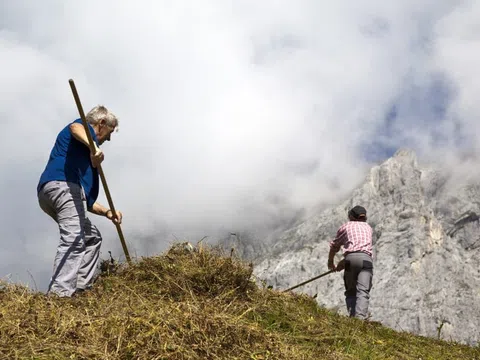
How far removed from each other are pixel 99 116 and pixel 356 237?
22.1ft

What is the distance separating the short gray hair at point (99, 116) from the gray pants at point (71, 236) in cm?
111

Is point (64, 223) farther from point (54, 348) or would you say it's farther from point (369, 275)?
point (369, 275)

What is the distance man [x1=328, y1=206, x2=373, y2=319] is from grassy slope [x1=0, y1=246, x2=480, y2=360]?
106 inches

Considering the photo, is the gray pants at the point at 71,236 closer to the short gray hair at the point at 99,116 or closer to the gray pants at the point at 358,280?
the short gray hair at the point at 99,116

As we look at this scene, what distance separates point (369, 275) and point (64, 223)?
727cm

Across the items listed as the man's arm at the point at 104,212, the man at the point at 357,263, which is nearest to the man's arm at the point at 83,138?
the man's arm at the point at 104,212

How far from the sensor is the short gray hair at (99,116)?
9234 mm

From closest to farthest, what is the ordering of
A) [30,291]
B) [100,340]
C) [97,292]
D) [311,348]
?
[100,340] → [311,348] → [30,291] → [97,292]

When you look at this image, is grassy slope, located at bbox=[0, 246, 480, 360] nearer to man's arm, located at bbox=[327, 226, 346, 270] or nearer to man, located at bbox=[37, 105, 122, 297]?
man, located at bbox=[37, 105, 122, 297]

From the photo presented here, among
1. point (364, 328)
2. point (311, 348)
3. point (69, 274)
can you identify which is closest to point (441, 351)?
point (364, 328)

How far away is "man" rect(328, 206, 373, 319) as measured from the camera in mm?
12688

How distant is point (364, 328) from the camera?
8609 millimetres

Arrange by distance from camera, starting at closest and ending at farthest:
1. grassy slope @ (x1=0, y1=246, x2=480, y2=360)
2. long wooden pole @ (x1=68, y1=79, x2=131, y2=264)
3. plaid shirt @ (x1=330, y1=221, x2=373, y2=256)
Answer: grassy slope @ (x1=0, y1=246, x2=480, y2=360), long wooden pole @ (x1=68, y1=79, x2=131, y2=264), plaid shirt @ (x1=330, y1=221, x2=373, y2=256)

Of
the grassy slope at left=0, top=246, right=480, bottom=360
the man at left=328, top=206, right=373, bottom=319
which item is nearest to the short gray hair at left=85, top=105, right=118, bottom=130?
the grassy slope at left=0, top=246, right=480, bottom=360
